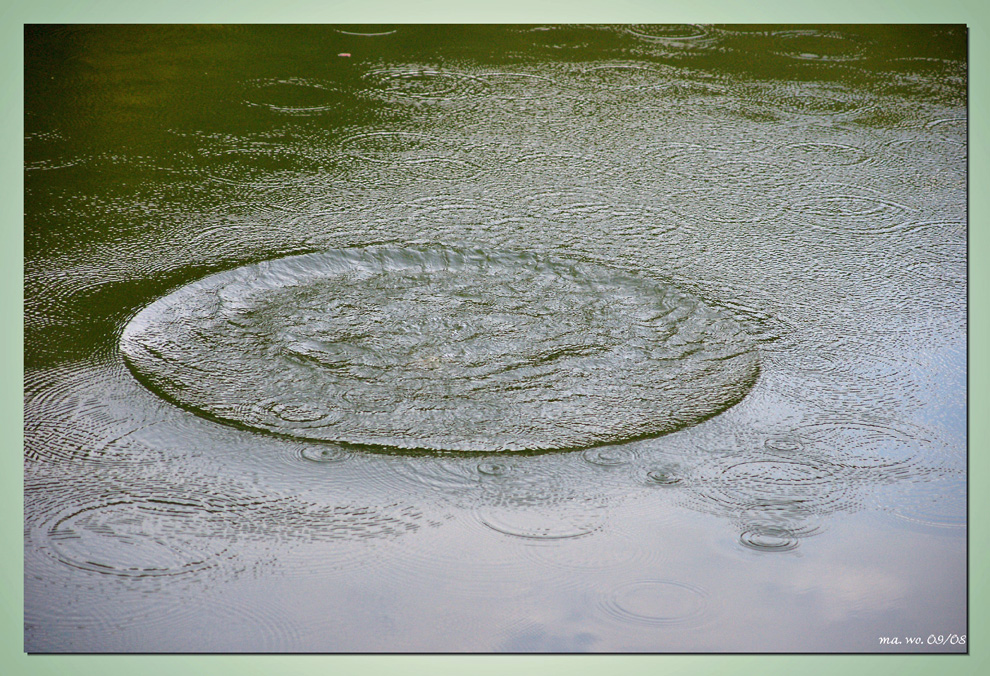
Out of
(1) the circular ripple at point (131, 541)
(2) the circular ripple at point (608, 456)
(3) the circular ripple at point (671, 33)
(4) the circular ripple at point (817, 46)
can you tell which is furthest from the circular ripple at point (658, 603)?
(3) the circular ripple at point (671, 33)

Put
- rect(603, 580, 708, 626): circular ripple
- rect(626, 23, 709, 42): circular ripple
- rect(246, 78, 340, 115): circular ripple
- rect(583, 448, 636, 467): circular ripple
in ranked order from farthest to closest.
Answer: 1. rect(626, 23, 709, 42): circular ripple
2. rect(246, 78, 340, 115): circular ripple
3. rect(583, 448, 636, 467): circular ripple
4. rect(603, 580, 708, 626): circular ripple

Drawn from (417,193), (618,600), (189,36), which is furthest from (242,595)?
(189,36)

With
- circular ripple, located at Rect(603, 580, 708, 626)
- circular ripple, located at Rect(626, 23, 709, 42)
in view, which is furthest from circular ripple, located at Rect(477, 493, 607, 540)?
circular ripple, located at Rect(626, 23, 709, 42)

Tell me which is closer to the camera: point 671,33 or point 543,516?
point 543,516

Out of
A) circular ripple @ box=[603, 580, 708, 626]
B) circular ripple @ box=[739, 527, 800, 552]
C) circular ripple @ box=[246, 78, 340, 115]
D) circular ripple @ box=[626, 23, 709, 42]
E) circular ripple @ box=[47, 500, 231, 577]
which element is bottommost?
circular ripple @ box=[603, 580, 708, 626]

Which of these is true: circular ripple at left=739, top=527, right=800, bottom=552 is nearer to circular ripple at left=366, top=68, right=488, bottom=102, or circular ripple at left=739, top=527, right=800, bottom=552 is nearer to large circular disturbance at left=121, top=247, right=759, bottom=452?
large circular disturbance at left=121, top=247, right=759, bottom=452

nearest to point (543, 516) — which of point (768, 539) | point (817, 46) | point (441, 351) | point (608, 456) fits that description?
point (608, 456)

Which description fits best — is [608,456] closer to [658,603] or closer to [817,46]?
[658,603]
